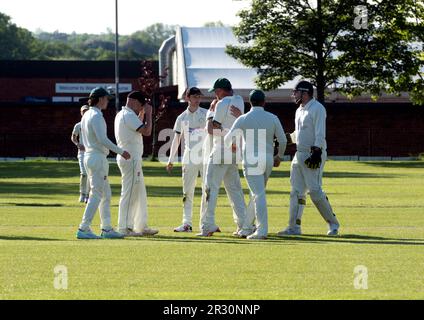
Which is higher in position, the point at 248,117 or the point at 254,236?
the point at 248,117

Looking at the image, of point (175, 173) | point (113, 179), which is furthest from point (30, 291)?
point (175, 173)

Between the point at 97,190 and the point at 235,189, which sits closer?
the point at 97,190

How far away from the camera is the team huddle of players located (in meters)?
18.4

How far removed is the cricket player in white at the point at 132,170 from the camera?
18922 mm

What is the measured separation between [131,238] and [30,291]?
655cm

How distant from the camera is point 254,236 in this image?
60.1 feet

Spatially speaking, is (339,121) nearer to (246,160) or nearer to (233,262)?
(246,160)

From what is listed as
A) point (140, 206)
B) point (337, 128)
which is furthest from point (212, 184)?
point (337, 128)

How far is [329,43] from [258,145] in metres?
44.9

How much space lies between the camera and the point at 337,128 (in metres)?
66.7

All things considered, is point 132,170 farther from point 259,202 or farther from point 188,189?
point 259,202

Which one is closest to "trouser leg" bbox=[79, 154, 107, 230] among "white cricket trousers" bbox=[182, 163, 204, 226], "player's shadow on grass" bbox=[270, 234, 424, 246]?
"white cricket trousers" bbox=[182, 163, 204, 226]

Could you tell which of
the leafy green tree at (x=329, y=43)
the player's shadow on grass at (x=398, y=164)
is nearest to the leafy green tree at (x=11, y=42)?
the leafy green tree at (x=329, y=43)

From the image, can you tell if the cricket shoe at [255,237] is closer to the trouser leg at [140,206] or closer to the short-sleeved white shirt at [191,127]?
the trouser leg at [140,206]
